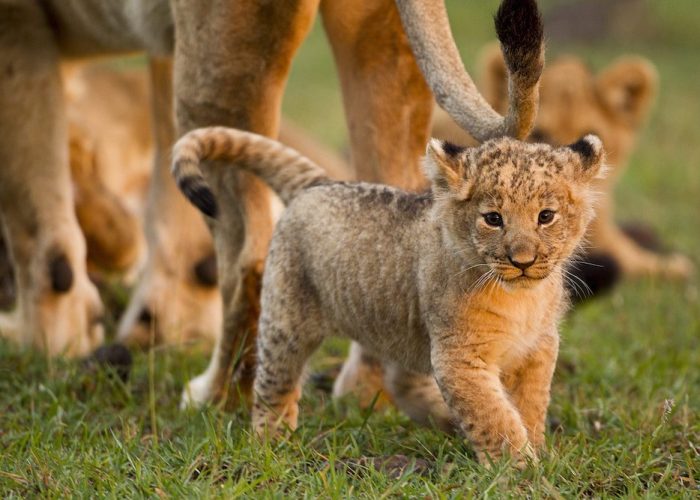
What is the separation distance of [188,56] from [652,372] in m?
1.95

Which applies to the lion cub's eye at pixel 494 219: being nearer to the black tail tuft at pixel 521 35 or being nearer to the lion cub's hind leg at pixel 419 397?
the black tail tuft at pixel 521 35

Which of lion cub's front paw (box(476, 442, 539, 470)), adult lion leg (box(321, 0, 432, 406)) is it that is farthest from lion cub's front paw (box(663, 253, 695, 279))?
lion cub's front paw (box(476, 442, 539, 470))

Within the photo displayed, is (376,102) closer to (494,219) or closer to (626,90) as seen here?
(494,219)

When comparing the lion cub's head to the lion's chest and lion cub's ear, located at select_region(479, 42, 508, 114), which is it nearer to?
the lion's chest

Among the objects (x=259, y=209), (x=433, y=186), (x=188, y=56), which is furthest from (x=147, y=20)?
(x=433, y=186)

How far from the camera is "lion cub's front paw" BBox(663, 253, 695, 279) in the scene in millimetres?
6793

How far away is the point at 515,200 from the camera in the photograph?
2.87m

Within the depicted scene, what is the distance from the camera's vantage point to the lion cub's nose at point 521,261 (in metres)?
2.82

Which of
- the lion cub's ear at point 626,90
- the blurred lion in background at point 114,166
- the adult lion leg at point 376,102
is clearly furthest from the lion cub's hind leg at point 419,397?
the lion cub's ear at point 626,90

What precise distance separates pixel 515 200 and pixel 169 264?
261 cm

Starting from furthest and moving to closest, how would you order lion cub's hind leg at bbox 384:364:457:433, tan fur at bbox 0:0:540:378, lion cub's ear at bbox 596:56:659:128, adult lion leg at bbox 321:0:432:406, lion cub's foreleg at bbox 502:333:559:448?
lion cub's ear at bbox 596:56:659:128, adult lion leg at bbox 321:0:432:406, tan fur at bbox 0:0:540:378, lion cub's hind leg at bbox 384:364:457:433, lion cub's foreleg at bbox 502:333:559:448

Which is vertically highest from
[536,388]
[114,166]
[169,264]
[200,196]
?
[200,196]

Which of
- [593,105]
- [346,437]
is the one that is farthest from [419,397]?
[593,105]

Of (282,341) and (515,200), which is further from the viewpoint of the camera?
(282,341)
